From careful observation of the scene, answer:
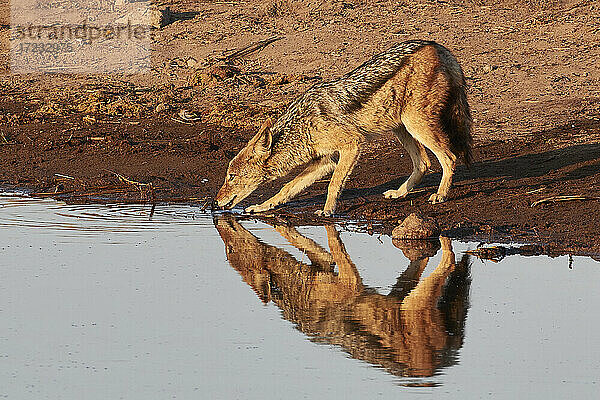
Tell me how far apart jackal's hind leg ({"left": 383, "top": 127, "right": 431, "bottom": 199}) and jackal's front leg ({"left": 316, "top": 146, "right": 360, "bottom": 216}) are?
29.6 inches

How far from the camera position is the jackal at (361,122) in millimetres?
9898

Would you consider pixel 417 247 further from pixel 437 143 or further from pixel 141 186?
pixel 141 186

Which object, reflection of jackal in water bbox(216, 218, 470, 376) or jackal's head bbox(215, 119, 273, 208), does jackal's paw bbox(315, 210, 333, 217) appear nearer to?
jackal's head bbox(215, 119, 273, 208)

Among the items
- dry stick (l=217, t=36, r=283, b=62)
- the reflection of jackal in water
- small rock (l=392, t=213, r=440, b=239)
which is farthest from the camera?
dry stick (l=217, t=36, r=283, b=62)

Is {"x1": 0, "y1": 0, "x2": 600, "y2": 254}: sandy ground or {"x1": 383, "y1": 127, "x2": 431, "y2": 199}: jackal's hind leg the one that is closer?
{"x1": 0, "y1": 0, "x2": 600, "y2": 254}: sandy ground

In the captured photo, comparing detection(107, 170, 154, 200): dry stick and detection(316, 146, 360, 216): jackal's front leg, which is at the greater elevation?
detection(316, 146, 360, 216): jackal's front leg

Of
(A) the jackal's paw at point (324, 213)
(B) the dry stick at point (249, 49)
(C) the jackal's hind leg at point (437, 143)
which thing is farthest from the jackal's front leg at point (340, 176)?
(B) the dry stick at point (249, 49)

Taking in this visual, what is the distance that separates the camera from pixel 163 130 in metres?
14.2

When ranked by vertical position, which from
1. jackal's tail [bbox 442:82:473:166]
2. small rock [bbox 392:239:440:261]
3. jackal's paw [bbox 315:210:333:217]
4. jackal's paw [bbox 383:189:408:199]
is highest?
jackal's tail [bbox 442:82:473:166]

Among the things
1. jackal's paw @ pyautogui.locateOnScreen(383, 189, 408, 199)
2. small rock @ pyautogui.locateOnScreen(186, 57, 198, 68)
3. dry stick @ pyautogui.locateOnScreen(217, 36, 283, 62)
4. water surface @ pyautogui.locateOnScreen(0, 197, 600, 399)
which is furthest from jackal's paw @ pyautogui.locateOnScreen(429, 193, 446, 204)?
small rock @ pyautogui.locateOnScreen(186, 57, 198, 68)

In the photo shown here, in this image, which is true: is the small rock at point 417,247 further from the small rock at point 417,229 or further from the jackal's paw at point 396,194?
the jackal's paw at point 396,194

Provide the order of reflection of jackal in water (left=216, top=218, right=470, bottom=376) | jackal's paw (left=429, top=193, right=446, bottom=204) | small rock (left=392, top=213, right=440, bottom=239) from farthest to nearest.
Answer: jackal's paw (left=429, top=193, right=446, bottom=204) → small rock (left=392, top=213, right=440, bottom=239) → reflection of jackal in water (left=216, top=218, right=470, bottom=376)

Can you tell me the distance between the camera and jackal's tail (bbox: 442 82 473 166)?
10.0 meters

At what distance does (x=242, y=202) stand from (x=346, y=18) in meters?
7.41
